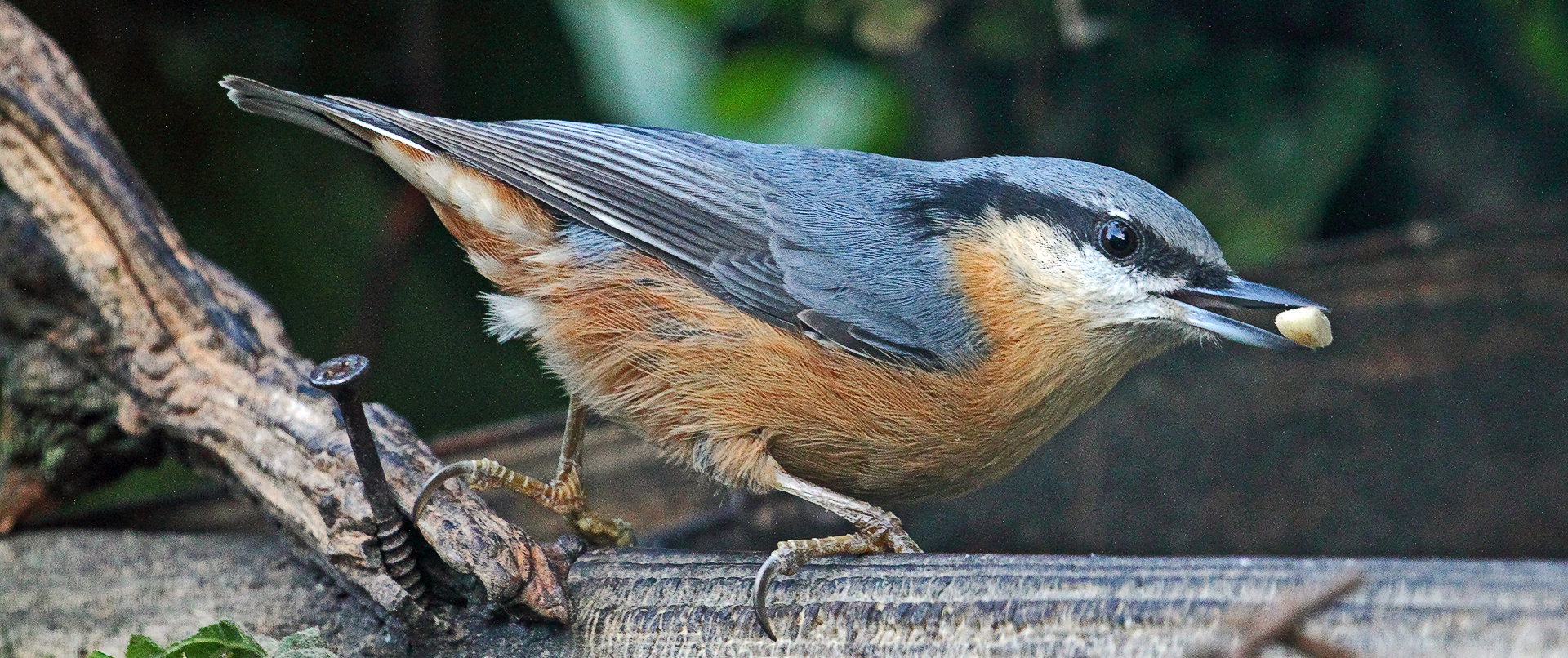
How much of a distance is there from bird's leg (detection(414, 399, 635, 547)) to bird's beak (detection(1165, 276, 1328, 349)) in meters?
0.92

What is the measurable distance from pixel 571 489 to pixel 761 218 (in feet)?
1.81

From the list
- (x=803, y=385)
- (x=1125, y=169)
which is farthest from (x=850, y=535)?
(x=1125, y=169)

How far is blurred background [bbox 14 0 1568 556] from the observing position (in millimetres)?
2709

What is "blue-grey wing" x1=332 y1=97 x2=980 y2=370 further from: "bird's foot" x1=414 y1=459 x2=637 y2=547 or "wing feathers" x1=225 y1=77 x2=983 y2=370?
"bird's foot" x1=414 y1=459 x2=637 y2=547

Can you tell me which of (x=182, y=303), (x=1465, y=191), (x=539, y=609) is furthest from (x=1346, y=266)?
(x=182, y=303)

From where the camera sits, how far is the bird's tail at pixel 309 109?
187cm

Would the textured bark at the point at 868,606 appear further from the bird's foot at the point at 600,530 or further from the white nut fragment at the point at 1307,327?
the white nut fragment at the point at 1307,327

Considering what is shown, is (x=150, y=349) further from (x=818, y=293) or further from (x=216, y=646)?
(x=818, y=293)

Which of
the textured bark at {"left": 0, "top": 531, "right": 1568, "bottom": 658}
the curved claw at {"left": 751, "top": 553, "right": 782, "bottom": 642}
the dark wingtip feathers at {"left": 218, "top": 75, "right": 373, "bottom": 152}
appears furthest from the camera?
the dark wingtip feathers at {"left": 218, "top": 75, "right": 373, "bottom": 152}

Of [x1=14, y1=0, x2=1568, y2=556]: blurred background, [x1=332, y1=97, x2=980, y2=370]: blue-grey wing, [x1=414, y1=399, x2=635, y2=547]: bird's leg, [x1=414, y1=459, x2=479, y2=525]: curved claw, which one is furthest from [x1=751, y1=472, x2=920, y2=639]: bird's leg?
[x1=14, y1=0, x2=1568, y2=556]: blurred background

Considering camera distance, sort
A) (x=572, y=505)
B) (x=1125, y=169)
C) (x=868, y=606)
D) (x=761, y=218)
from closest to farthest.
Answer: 1. (x=868, y=606)
2. (x=761, y=218)
3. (x=572, y=505)
4. (x=1125, y=169)

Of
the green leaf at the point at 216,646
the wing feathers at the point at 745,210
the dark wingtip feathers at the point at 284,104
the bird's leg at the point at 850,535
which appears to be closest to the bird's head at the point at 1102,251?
the wing feathers at the point at 745,210

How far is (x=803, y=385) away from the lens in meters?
1.72

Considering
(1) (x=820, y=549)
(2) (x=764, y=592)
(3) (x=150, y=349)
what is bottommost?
(3) (x=150, y=349)
